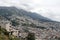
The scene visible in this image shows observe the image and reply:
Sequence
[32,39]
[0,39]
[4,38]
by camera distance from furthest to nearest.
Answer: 1. [32,39]
2. [4,38]
3. [0,39]

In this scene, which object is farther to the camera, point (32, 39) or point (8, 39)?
point (32, 39)

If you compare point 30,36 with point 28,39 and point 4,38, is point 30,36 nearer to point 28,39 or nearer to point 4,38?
point 28,39

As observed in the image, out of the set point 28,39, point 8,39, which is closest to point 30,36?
point 28,39

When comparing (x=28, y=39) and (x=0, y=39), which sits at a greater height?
(x=0, y=39)

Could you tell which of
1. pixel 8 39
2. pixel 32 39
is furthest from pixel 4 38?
pixel 32 39

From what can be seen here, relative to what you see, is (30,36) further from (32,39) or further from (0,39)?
(0,39)

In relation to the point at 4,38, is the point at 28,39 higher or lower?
lower

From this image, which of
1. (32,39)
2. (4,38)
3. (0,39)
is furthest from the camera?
(32,39)

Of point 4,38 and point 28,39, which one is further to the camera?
point 28,39
